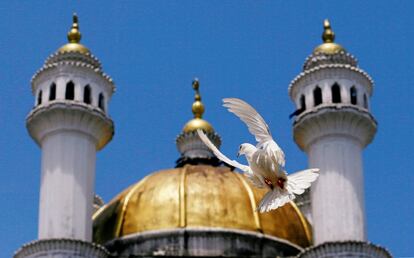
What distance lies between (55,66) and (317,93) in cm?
791

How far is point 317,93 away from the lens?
32.6 meters

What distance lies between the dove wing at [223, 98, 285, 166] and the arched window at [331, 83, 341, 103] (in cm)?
2313

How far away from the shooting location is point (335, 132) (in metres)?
31.7

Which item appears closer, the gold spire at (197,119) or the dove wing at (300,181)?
the dove wing at (300,181)

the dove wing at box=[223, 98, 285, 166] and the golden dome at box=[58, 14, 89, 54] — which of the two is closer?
the dove wing at box=[223, 98, 285, 166]

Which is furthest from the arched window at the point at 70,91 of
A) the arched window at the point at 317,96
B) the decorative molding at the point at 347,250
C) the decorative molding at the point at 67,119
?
the decorative molding at the point at 347,250

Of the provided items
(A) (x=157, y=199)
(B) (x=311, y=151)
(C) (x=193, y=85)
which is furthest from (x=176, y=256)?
(C) (x=193, y=85)

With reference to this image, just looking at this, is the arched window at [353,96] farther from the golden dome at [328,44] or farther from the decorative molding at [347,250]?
the decorative molding at [347,250]

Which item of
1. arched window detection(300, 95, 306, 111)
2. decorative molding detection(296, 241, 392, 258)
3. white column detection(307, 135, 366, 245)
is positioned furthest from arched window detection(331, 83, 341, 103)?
decorative molding detection(296, 241, 392, 258)

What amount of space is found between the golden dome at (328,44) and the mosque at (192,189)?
0.11 feet

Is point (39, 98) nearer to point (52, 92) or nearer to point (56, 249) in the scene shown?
point (52, 92)

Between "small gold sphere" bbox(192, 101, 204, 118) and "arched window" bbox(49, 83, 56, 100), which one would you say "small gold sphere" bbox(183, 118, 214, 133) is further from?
"arched window" bbox(49, 83, 56, 100)

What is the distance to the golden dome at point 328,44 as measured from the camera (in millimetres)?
33688

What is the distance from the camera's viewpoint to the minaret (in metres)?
30.2
